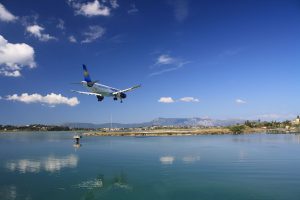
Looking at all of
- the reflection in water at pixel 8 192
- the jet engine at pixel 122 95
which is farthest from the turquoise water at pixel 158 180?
the jet engine at pixel 122 95

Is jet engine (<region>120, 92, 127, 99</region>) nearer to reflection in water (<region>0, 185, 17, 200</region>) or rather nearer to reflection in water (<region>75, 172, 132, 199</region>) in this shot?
reflection in water (<region>75, 172, 132, 199</region>)

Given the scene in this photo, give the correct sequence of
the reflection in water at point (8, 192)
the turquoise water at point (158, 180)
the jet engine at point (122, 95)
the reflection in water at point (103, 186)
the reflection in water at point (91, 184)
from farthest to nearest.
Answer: the jet engine at point (122, 95) < the reflection in water at point (91, 184) < the reflection in water at point (103, 186) < the turquoise water at point (158, 180) < the reflection in water at point (8, 192)

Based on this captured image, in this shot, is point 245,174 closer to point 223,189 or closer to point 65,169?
point 223,189

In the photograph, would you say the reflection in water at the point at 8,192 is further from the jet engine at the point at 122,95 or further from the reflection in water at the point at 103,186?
the jet engine at the point at 122,95

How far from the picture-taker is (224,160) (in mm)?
67438

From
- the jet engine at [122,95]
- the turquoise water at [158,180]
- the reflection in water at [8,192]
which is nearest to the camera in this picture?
the reflection in water at [8,192]

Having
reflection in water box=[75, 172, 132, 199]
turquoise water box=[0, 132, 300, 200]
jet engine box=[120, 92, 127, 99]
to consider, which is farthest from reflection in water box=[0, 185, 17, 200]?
jet engine box=[120, 92, 127, 99]

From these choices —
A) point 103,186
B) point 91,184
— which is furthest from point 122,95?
point 103,186

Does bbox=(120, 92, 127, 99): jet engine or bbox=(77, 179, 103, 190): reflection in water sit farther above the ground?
bbox=(120, 92, 127, 99): jet engine

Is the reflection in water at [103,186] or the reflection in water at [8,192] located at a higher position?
the reflection in water at [8,192]

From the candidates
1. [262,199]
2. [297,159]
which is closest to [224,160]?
[297,159]

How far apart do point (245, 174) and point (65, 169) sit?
30997mm

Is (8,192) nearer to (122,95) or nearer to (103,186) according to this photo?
(103,186)

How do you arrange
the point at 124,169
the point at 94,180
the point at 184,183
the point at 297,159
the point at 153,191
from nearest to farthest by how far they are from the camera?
1. the point at 153,191
2. the point at 184,183
3. the point at 94,180
4. the point at 124,169
5. the point at 297,159
